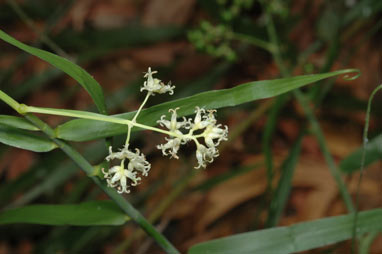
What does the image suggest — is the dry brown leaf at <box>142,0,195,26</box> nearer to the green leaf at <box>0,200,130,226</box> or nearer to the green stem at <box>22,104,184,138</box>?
the green leaf at <box>0,200,130,226</box>

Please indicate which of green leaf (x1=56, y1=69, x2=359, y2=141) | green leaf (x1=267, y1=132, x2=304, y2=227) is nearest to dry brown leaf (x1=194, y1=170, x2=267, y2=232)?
green leaf (x1=267, y1=132, x2=304, y2=227)

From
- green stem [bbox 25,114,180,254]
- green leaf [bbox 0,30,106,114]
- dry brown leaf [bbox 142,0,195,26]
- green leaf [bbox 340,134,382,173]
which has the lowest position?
green stem [bbox 25,114,180,254]

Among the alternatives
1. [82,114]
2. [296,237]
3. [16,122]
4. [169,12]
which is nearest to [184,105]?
[82,114]

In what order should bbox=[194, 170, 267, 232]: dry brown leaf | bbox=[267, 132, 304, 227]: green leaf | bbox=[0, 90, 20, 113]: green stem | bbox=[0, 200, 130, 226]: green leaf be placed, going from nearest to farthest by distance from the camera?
bbox=[0, 90, 20, 113]: green stem → bbox=[0, 200, 130, 226]: green leaf → bbox=[267, 132, 304, 227]: green leaf → bbox=[194, 170, 267, 232]: dry brown leaf

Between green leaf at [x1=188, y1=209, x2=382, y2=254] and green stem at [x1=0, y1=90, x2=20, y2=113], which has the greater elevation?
green stem at [x1=0, y1=90, x2=20, y2=113]

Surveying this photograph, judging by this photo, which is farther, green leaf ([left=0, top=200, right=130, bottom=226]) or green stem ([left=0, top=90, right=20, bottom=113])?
green leaf ([left=0, top=200, right=130, bottom=226])

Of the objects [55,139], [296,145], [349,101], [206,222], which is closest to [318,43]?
[349,101]

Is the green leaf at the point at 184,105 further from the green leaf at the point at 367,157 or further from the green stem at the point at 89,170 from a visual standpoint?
the green leaf at the point at 367,157
